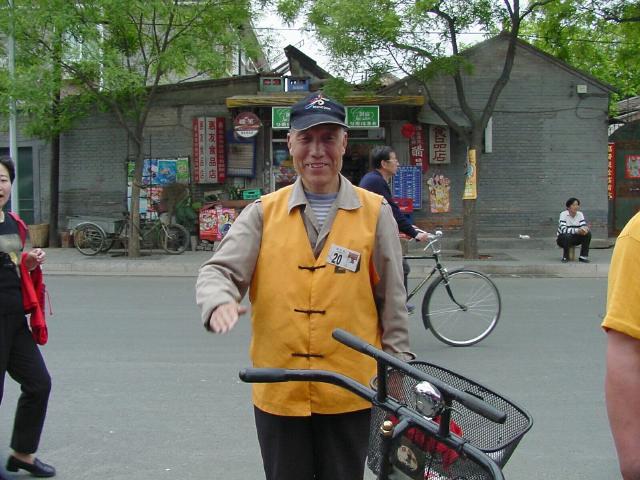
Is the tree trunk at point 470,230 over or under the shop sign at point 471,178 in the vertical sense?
under

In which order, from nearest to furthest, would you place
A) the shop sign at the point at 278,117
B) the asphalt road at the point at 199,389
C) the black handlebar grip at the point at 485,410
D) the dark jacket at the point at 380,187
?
the black handlebar grip at the point at 485,410 → the asphalt road at the point at 199,389 → the dark jacket at the point at 380,187 → the shop sign at the point at 278,117

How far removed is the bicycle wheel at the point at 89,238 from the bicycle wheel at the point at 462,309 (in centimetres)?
960

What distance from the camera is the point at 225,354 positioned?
6934 mm

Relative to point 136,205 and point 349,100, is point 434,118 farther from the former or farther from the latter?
point 136,205

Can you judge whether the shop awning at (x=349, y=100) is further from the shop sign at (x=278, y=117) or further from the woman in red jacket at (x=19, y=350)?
the woman in red jacket at (x=19, y=350)

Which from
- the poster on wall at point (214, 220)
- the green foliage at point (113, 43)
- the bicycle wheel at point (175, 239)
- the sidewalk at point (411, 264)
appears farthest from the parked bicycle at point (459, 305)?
the poster on wall at point (214, 220)

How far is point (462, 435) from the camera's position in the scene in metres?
1.96

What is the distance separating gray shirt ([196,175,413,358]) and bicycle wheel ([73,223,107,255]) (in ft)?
42.5


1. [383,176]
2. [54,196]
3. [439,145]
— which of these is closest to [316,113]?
[383,176]

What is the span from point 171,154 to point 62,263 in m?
4.18

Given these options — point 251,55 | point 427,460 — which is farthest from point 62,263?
point 427,460

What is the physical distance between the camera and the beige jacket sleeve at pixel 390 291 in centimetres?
271

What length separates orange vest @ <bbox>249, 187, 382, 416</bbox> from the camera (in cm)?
260

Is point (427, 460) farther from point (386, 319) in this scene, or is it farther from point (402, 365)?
point (386, 319)
